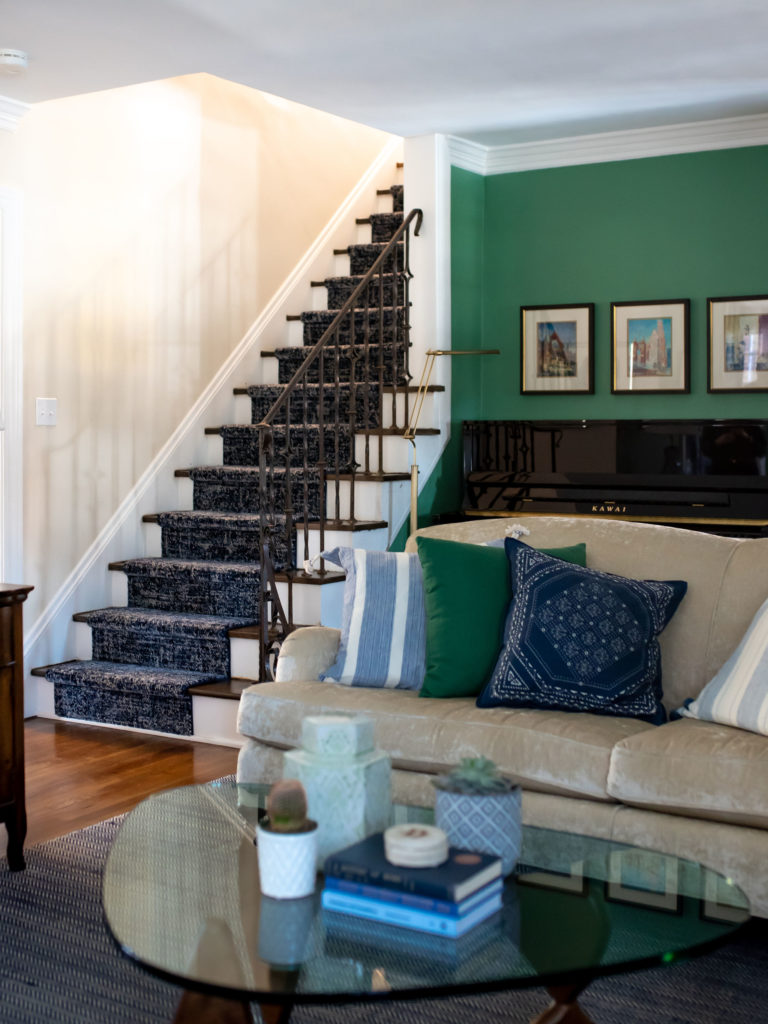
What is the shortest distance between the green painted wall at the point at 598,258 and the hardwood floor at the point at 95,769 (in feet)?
5.45

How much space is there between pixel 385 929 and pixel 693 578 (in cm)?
178

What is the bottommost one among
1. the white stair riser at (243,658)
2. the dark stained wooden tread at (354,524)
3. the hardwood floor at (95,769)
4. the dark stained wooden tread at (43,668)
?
the hardwood floor at (95,769)

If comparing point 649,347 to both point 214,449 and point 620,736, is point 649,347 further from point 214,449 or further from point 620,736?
point 620,736

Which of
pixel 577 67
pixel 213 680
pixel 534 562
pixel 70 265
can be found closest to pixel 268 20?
pixel 577 67

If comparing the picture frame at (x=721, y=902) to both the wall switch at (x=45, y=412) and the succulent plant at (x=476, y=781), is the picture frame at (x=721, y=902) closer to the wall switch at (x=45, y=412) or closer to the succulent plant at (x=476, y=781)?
the succulent plant at (x=476, y=781)

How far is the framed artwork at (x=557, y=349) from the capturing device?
6.05 metres

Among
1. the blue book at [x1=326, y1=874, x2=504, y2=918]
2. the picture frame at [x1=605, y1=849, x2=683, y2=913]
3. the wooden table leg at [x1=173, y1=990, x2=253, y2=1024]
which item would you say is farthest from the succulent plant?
the wooden table leg at [x1=173, y1=990, x2=253, y2=1024]

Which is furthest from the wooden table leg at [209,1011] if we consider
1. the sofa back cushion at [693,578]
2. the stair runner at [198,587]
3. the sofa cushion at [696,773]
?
the stair runner at [198,587]

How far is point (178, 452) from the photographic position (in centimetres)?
614

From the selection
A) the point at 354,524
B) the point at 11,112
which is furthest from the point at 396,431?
the point at 11,112

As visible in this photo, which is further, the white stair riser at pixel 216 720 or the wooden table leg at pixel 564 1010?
the white stair riser at pixel 216 720

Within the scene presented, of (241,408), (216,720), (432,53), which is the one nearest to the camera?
(432,53)

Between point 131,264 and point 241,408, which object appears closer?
point 131,264

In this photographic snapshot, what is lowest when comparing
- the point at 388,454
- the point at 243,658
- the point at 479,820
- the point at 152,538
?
the point at 243,658
